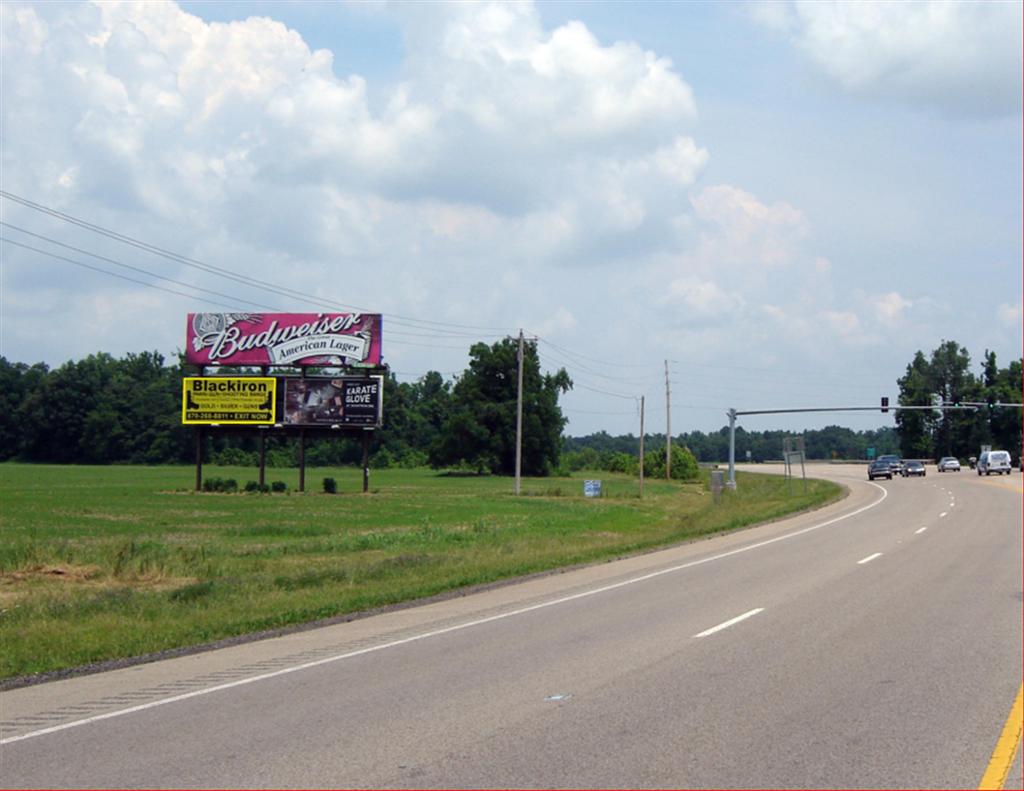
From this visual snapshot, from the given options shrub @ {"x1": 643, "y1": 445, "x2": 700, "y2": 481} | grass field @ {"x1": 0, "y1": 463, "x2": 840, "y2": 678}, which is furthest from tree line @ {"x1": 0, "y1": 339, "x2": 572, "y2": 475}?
grass field @ {"x1": 0, "y1": 463, "x2": 840, "y2": 678}

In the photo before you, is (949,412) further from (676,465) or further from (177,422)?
(177,422)

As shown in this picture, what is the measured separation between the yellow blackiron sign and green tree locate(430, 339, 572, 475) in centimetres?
6017

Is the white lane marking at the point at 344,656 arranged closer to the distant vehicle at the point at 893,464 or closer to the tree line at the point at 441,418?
the distant vehicle at the point at 893,464

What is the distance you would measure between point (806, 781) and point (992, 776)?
4.29 feet

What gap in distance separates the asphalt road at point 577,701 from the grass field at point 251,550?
2.04 metres

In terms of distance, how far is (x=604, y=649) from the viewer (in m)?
13.3

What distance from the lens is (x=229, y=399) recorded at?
63062 millimetres

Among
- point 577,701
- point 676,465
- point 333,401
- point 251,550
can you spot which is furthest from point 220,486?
point 577,701

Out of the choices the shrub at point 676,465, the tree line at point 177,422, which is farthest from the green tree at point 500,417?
the shrub at point 676,465

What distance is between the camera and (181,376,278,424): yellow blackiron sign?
62688 millimetres

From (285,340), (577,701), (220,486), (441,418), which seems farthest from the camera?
(441,418)

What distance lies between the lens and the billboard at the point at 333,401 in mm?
62531

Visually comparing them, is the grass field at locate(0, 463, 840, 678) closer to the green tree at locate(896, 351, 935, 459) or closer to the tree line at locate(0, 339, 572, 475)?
the tree line at locate(0, 339, 572, 475)

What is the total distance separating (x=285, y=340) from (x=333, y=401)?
14.4ft
